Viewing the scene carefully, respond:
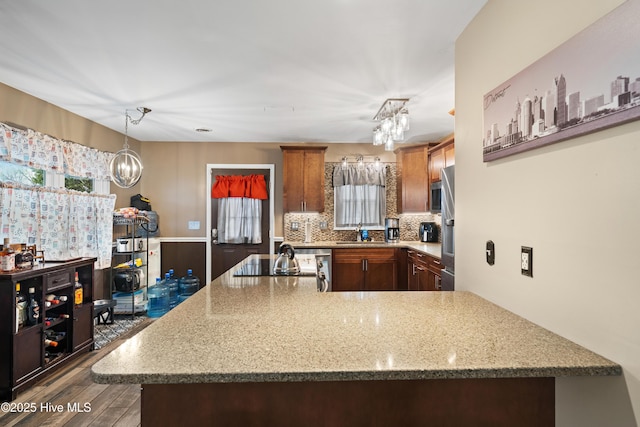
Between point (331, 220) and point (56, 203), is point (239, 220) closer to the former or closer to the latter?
point (331, 220)

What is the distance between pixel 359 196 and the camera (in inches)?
222

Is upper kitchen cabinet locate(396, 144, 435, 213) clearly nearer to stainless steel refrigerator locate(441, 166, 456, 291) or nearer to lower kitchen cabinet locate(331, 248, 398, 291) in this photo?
lower kitchen cabinet locate(331, 248, 398, 291)

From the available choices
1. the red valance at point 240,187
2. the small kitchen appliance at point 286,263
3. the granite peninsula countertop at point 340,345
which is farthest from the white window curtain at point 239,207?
the granite peninsula countertop at point 340,345

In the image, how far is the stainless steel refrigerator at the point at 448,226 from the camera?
2855 millimetres

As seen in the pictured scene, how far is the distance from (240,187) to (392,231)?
7.98 feet

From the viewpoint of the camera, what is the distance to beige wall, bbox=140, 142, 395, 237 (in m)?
5.66

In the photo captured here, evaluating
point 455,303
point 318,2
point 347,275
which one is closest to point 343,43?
point 318,2

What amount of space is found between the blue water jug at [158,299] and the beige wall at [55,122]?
127 centimetres

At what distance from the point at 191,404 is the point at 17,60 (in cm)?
297

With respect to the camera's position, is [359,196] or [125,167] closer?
[125,167]

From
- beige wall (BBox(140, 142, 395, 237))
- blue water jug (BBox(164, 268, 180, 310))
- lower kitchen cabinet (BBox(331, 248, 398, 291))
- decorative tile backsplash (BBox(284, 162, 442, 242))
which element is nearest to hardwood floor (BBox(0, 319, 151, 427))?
blue water jug (BBox(164, 268, 180, 310))

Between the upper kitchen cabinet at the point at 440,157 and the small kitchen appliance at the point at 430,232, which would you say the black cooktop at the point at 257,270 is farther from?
the small kitchen appliance at the point at 430,232

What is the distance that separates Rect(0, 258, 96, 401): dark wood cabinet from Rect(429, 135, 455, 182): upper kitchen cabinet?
12.9ft

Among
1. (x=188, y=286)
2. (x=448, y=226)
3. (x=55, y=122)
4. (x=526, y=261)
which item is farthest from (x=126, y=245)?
(x=526, y=261)
